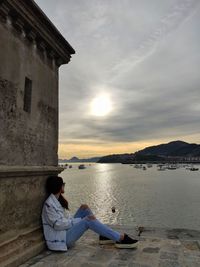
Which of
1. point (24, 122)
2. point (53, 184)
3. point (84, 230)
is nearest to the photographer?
point (24, 122)

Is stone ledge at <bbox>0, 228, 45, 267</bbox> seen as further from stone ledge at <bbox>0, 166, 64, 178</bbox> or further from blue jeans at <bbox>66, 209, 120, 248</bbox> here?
stone ledge at <bbox>0, 166, 64, 178</bbox>

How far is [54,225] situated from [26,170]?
3.34 feet

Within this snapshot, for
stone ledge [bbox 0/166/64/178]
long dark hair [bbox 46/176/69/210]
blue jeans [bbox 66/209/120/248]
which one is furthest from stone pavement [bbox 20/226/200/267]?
stone ledge [bbox 0/166/64/178]

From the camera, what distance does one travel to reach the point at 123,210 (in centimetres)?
2992

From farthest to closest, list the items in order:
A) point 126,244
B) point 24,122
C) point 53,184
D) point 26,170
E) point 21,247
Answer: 1. point 53,184
2. point 126,244
3. point 24,122
4. point 26,170
5. point 21,247

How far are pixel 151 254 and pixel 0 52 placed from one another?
3.85 meters

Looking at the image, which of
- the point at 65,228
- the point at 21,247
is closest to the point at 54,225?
the point at 65,228

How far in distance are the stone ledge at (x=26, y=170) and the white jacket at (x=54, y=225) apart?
0.51 metres

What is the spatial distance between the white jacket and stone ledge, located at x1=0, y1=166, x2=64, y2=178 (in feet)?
1.67

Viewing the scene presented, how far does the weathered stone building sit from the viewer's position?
15.3 feet

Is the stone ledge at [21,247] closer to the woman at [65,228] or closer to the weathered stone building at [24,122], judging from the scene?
the weathered stone building at [24,122]

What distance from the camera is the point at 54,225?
17.2 feet

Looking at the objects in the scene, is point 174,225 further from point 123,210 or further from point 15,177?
point 15,177

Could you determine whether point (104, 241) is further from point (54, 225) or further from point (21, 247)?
point (21, 247)
